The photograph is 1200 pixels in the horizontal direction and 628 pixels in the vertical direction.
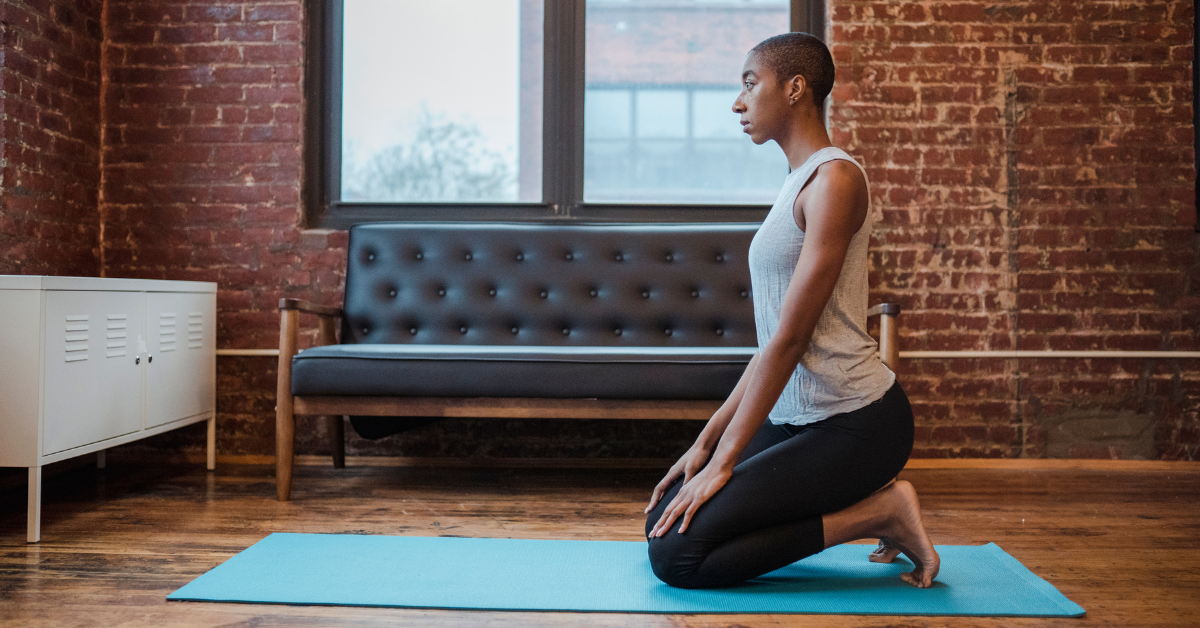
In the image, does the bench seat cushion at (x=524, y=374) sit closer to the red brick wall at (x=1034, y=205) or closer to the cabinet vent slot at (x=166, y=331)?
the cabinet vent slot at (x=166, y=331)

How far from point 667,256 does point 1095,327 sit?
5.63 feet

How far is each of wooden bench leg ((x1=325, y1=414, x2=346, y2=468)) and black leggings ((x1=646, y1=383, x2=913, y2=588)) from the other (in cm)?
176

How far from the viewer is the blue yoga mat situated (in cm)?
155

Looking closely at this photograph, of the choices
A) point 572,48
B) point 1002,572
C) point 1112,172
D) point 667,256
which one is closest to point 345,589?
point 1002,572

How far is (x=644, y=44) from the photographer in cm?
326

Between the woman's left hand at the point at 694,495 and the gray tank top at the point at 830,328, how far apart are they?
23 cm

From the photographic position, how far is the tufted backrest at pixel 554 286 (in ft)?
9.59

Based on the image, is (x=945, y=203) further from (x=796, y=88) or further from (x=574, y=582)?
(x=574, y=582)

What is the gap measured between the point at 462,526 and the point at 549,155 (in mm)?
1647

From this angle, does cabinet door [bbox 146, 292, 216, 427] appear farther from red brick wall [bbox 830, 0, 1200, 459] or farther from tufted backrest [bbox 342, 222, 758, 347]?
red brick wall [bbox 830, 0, 1200, 459]

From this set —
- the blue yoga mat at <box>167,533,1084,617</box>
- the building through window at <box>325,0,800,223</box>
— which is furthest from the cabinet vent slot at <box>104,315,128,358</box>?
the building through window at <box>325,0,800,223</box>

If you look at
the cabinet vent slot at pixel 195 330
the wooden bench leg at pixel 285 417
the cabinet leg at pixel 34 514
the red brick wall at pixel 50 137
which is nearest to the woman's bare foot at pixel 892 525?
the wooden bench leg at pixel 285 417

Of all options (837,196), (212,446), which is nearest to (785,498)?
(837,196)

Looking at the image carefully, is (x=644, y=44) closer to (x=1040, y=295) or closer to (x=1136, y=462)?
(x=1040, y=295)
